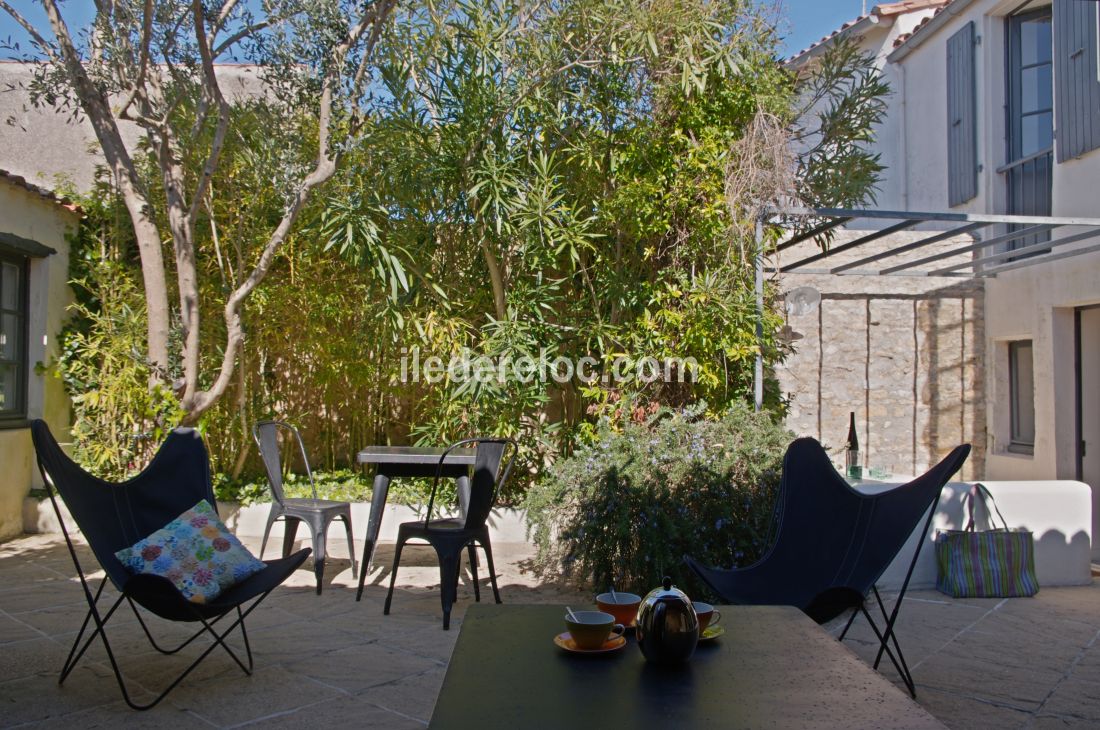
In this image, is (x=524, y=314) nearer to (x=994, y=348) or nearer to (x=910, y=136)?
(x=994, y=348)

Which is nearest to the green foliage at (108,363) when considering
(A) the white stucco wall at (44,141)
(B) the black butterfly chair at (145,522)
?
(A) the white stucco wall at (44,141)

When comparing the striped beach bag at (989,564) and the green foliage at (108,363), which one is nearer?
the striped beach bag at (989,564)

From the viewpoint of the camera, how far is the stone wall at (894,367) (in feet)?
25.0

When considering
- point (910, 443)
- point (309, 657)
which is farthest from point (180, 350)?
point (910, 443)

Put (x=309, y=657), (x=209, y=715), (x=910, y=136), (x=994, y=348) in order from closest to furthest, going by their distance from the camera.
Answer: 1. (x=209, y=715)
2. (x=309, y=657)
3. (x=994, y=348)
4. (x=910, y=136)

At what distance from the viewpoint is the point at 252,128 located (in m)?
6.07

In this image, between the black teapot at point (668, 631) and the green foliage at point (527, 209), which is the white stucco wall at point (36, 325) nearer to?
the green foliage at point (527, 209)

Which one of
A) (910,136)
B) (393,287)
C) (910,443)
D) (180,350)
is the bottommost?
(910,443)

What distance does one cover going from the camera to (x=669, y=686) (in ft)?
6.68

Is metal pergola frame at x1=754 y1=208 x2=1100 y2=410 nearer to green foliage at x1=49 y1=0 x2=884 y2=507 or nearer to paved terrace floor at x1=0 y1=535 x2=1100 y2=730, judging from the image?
green foliage at x1=49 y1=0 x2=884 y2=507

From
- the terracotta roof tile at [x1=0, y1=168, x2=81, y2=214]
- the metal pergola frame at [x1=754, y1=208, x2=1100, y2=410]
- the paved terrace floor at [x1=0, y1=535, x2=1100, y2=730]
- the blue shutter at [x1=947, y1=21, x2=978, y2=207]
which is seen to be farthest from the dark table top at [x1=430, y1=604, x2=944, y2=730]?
the blue shutter at [x1=947, y1=21, x2=978, y2=207]

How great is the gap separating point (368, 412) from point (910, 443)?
4.71 meters

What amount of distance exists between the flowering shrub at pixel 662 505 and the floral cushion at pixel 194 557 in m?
1.57

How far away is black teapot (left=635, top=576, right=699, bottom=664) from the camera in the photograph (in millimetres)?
2141
